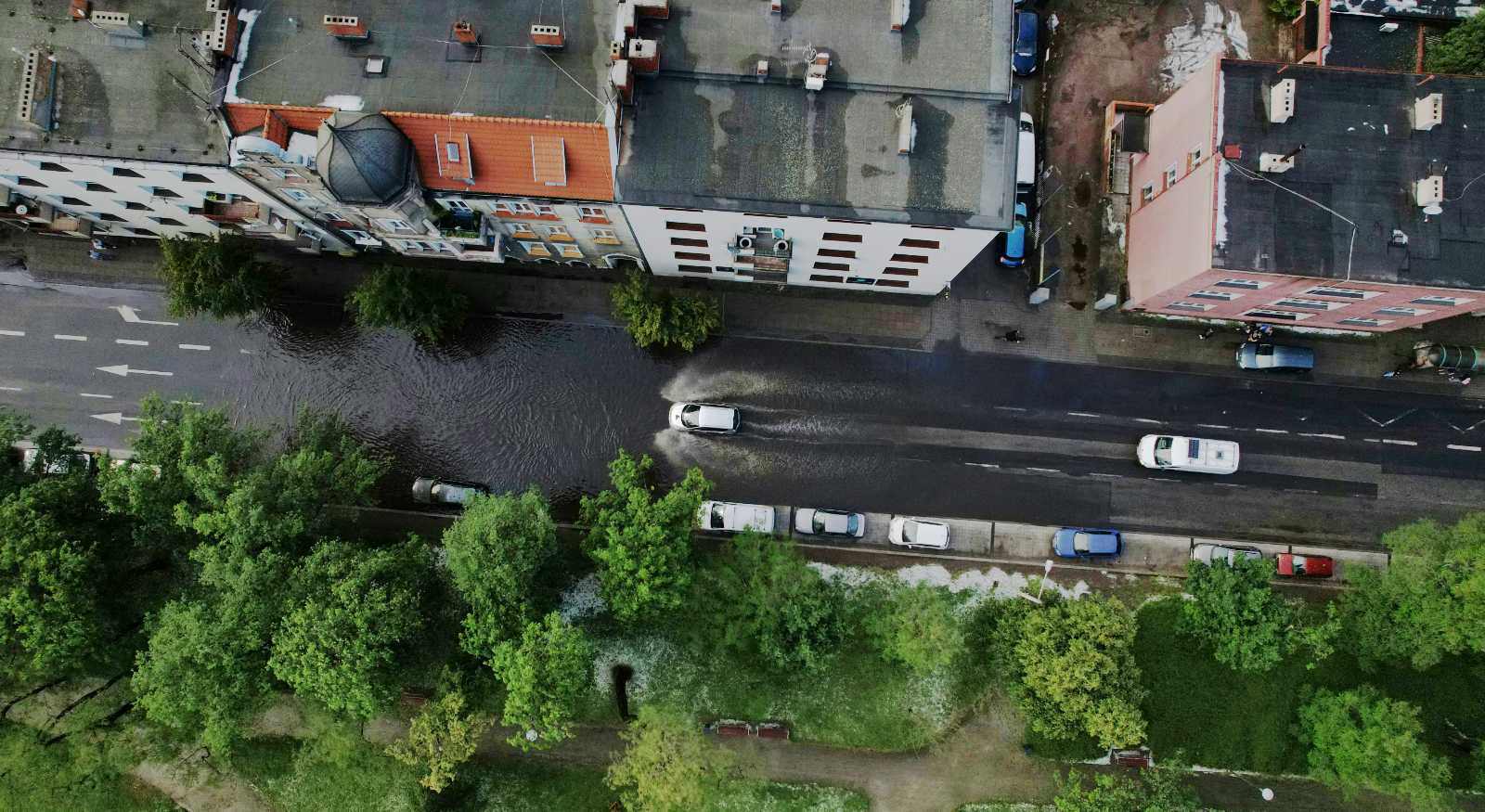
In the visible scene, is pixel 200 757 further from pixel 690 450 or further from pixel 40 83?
pixel 40 83

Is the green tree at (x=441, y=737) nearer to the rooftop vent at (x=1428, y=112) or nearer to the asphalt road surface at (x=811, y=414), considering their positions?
the asphalt road surface at (x=811, y=414)

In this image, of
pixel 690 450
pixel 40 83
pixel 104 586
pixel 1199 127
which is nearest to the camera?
pixel 40 83

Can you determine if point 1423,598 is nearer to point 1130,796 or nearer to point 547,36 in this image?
point 1130,796

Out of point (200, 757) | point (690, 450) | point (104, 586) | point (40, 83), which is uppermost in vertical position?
point (40, 83)

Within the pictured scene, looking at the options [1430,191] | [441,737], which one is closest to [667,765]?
[441,737]

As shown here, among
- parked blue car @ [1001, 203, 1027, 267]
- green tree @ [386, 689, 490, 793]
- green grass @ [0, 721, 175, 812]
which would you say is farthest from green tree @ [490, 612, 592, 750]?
parked blue car @ [1001, 203, 1027, 267]

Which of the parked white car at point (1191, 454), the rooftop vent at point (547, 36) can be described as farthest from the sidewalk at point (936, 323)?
the rooftop vent at point (547, 36)

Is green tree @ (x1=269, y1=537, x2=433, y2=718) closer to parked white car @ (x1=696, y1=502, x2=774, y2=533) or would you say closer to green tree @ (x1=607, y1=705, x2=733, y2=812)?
green tree @ (x1=607, y1=705, x2=733, y2=812)

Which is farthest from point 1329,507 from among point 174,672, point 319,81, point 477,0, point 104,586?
point 104,586
